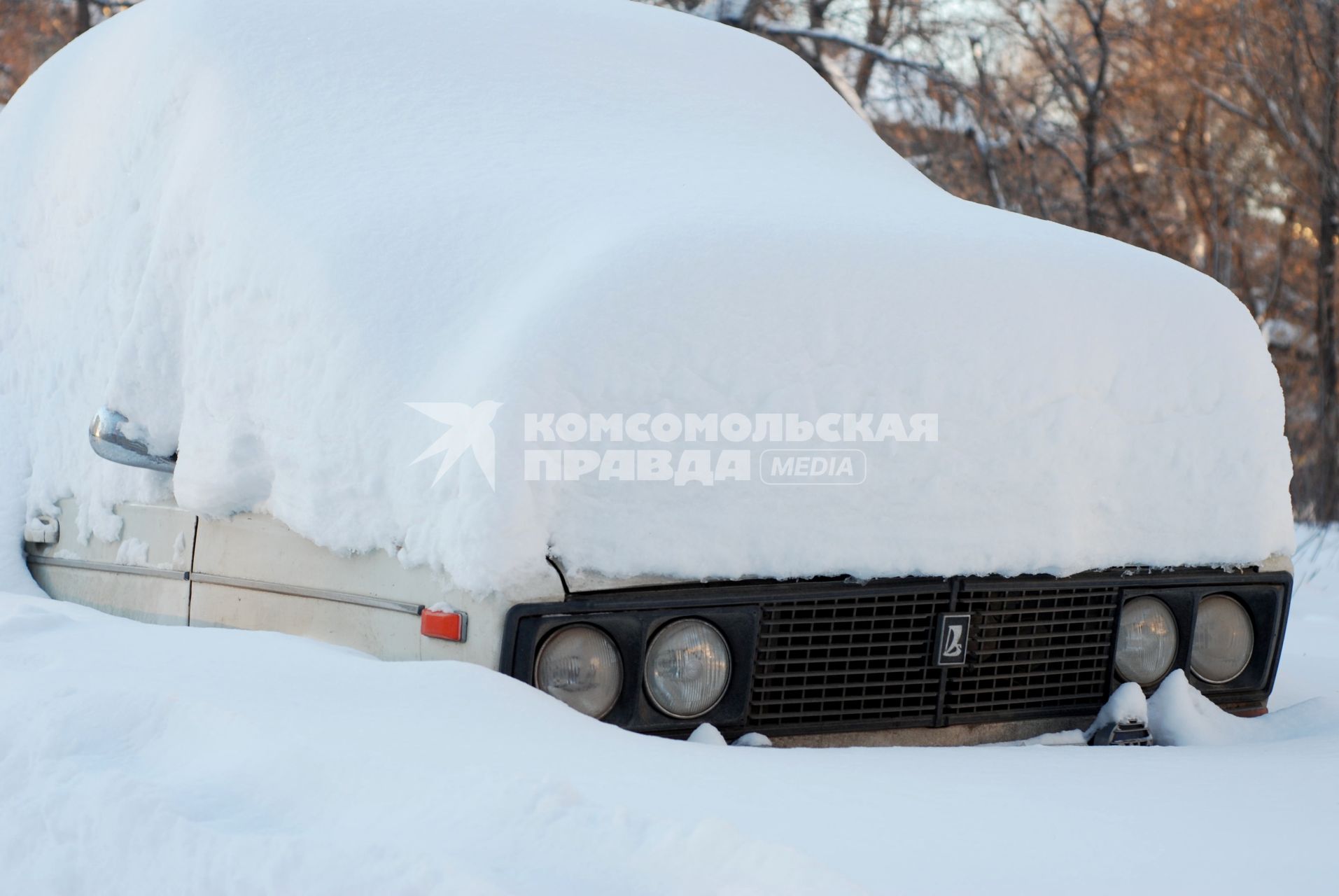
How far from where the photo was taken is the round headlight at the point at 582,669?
82.8 inches

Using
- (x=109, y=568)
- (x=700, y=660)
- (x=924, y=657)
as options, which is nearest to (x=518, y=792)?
(x=700, y=660)

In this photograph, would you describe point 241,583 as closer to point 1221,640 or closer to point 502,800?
point 502,800

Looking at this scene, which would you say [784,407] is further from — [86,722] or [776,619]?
[86,722]

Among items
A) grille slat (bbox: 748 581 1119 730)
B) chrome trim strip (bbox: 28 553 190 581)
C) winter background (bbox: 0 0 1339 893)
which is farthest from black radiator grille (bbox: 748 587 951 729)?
chrome trim strip (bbox: 28 553 190 581)

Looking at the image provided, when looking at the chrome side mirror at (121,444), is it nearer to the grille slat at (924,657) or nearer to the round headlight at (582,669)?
the round headlight at (582,669)

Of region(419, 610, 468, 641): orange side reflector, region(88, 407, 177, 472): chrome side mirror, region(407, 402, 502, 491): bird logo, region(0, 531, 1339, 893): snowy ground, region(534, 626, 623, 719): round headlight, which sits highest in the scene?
region(407, 402, 502, 491): bird logo

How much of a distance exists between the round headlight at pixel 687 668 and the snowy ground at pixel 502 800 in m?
0.19

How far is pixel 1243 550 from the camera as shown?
2.59m

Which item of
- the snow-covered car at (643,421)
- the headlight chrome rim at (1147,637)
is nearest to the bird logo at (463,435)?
the snow-covered car at (643,421)

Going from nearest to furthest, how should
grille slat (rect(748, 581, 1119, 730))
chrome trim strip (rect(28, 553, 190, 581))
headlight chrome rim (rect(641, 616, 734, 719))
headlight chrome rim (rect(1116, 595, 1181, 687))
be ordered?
headlight chrome rim (rect(641, 616, 734, 719)), grille slat (rect(748, 581, 1119, 730)), headlight chrome rim (rect(1116, 595, 1181, 687)), chrome trim strip (rect(28, 553, 190, 581))

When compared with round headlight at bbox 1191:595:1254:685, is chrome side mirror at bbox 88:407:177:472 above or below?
above

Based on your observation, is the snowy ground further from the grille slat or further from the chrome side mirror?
the chrome side mirror

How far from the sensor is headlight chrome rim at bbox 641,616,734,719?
216 cm

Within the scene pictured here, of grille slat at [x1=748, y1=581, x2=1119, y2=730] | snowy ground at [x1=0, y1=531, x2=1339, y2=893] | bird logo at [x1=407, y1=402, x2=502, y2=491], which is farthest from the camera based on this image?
grille slat at [x1=748, y1=581, x2=1119, y2=730]
